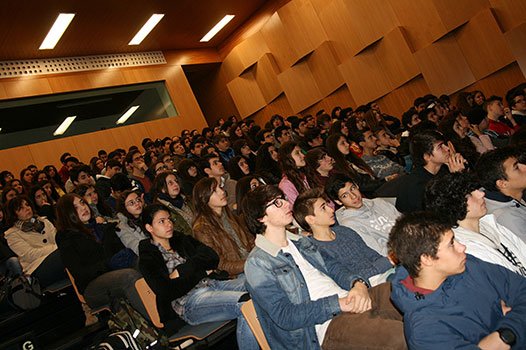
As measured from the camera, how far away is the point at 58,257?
12.1 ft

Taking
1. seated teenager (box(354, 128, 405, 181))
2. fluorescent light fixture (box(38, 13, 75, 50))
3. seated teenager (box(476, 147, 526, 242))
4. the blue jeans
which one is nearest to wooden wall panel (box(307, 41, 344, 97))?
seated teenager (box(354, 128, 405, 181))

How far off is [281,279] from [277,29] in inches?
365

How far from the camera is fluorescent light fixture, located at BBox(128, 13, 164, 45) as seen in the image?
30.3 ft

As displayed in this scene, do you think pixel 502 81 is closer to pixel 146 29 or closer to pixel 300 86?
pixel 300 86

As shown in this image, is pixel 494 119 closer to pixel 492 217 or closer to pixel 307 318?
pixel 492 217

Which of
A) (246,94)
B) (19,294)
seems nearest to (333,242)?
(19,294)

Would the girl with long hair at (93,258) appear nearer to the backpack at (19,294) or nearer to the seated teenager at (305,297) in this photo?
the backpack at (19,294)

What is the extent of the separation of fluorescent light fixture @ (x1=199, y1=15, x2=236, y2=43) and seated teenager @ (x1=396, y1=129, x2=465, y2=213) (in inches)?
323

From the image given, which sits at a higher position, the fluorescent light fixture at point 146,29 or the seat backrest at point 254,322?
the fluorescent light fixture at point 146,29

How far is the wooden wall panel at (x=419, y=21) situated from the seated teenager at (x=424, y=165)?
5.51 m

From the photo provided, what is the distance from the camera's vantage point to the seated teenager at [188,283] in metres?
2.57

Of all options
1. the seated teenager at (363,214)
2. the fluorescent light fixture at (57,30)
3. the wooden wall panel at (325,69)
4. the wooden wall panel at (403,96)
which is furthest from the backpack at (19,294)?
the wooden wall panel at (325,69)

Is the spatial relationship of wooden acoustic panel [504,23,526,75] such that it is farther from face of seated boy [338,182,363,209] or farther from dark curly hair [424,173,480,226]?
dark curly hair [424,173,480,226]

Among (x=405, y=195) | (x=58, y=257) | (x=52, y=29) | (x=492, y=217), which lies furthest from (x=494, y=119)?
(x=52, y=29)
